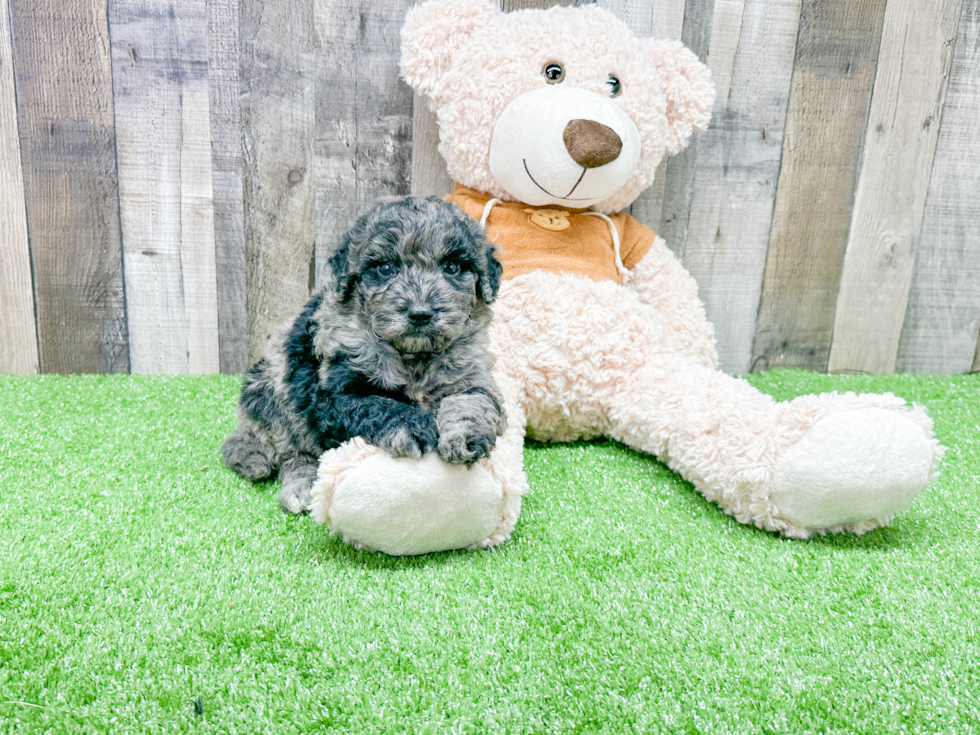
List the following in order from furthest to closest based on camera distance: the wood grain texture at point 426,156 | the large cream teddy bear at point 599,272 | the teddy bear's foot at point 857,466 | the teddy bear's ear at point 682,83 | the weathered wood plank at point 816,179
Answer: the weathered wood plank at point 816,179 < the wood grain texture at point 426,156 < the teddy bear's ear at point 682,83 < the large cream teddy bear at point 599,272 < the teddy bear's foot at point 857,466

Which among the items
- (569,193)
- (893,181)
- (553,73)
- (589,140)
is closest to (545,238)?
(569,193)

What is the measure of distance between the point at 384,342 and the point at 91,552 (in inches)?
27.6

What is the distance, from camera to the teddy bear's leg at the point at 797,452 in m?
1.40

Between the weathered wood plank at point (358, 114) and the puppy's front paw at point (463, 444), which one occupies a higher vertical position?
the weathered wood plank at point (358, 114)

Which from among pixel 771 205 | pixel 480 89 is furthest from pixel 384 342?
pixel 771 205

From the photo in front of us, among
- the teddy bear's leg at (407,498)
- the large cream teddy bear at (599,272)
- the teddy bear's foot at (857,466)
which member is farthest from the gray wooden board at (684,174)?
the teddy bear's leg at (407,498)

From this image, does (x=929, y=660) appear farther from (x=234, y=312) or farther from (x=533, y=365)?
(x=234, y=312)

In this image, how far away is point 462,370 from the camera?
58.1 inches

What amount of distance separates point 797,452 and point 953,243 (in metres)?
1.74

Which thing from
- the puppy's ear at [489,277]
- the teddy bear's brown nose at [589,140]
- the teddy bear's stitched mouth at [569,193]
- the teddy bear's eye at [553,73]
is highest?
the teddy bear's eye at [553,73]

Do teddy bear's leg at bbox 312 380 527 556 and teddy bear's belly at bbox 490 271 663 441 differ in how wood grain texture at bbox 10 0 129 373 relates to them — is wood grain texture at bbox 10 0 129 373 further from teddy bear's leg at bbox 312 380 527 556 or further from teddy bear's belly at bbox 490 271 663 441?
teddy bear's leg at bbox 312 380 527 556

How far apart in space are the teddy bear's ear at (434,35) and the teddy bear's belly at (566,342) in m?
0.66

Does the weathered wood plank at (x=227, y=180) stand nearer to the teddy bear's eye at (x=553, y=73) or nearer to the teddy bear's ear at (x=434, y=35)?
the teddy bear's ear at (x=434, y=35)

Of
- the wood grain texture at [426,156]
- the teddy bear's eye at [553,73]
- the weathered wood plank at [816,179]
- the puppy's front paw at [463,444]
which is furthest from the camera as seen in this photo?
the weathered wood plank at [816,179]
